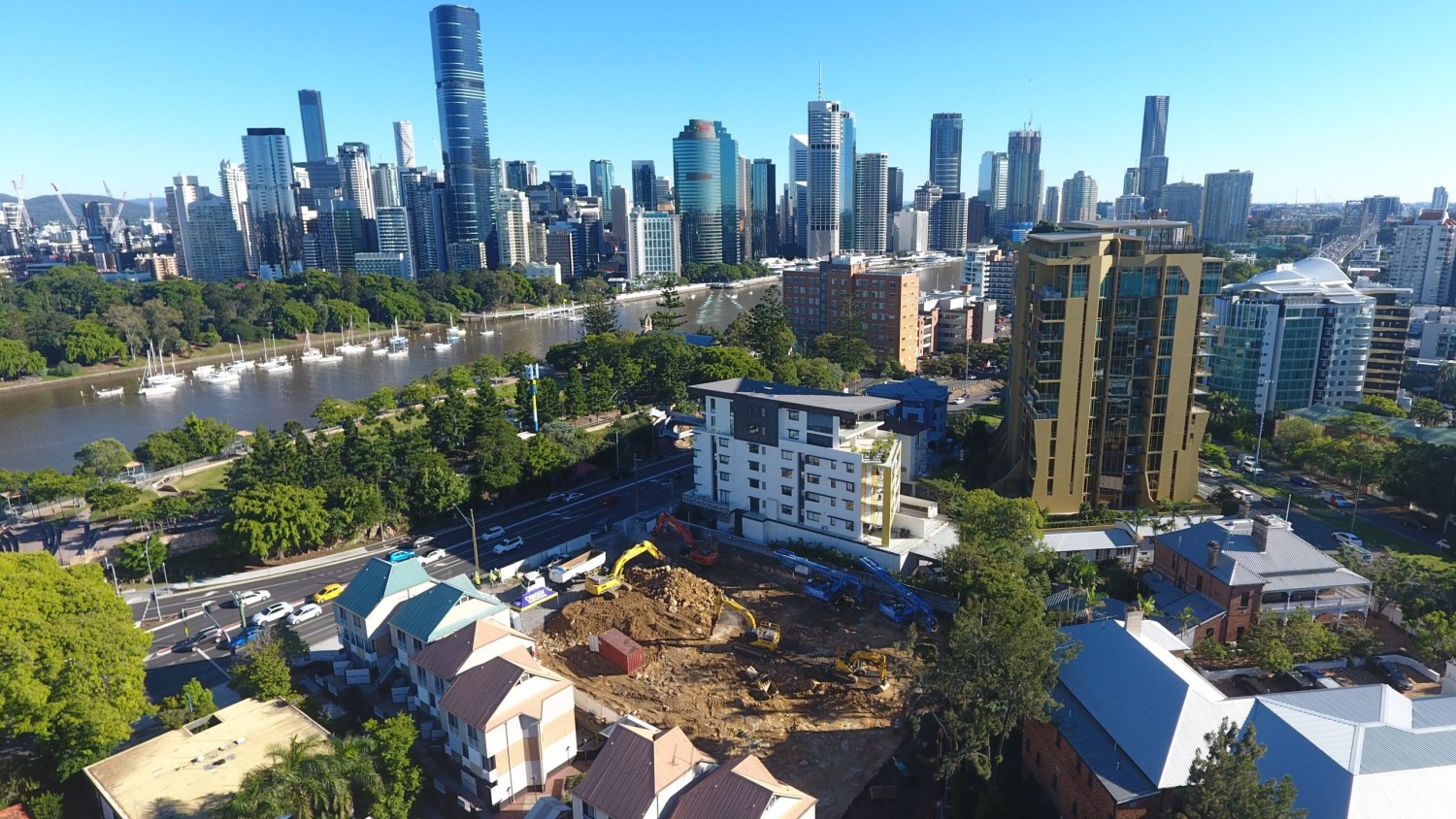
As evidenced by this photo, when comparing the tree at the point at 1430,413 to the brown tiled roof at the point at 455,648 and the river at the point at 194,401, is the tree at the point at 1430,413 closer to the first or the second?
the brown tiled roof at the point at 455,648

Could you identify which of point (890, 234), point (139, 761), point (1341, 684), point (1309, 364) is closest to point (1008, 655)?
point (1341, 684)

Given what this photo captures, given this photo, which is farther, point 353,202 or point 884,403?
point 353,202

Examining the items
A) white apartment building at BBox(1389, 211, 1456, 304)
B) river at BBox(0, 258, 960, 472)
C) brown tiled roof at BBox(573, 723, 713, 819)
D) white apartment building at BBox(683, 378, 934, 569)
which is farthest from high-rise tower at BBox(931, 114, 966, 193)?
brown tiled roof at BBox(573, 723, 713, 819)

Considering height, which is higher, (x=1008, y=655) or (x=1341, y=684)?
(x=1008, y=655)

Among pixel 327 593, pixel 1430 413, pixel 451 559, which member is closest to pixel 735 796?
pixel 327 593

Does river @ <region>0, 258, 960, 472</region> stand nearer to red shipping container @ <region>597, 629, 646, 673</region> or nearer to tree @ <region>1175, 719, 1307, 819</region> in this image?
red shipping container @ <region>597, 629, 646, 673</region>

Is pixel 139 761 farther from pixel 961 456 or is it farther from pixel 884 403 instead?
pixel 961 456

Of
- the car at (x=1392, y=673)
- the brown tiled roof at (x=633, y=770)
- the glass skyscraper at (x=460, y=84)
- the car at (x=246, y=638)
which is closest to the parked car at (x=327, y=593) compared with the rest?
the car at (x=246, y=638)
